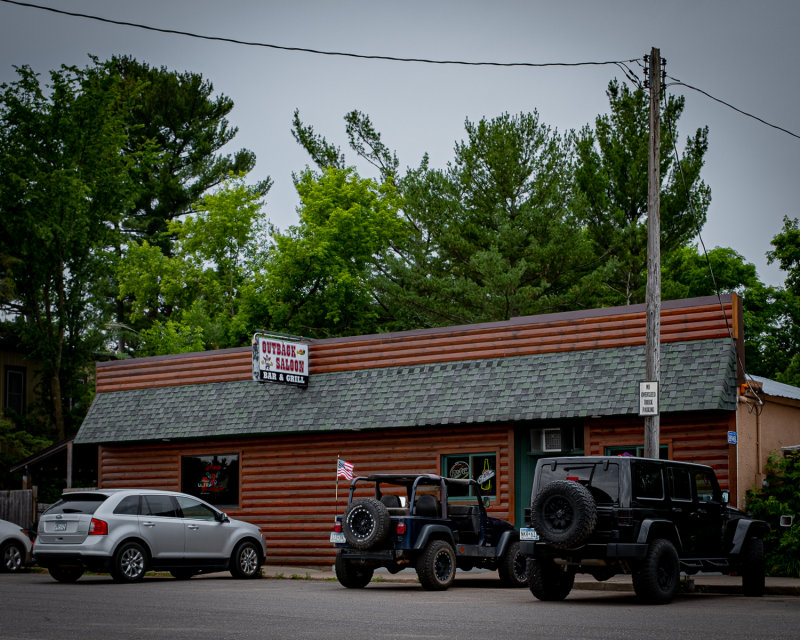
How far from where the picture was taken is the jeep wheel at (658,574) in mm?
14469

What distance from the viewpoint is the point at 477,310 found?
4194cm

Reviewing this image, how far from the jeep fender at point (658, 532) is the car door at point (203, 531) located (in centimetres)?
857

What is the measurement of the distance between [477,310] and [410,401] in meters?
18.3

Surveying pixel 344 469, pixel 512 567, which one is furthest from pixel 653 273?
pixel 344 469

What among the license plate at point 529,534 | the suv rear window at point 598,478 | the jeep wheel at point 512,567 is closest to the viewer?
the suv rear window at point 598,478

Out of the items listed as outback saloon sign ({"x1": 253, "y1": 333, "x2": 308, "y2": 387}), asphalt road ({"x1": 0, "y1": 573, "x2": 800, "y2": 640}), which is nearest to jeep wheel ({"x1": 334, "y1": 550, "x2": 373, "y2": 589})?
asphalt road ({"x1": 0, "y1": 573, "x2": 800, "y2": 640})

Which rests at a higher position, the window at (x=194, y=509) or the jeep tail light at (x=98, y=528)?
the window at (x=194, y=509)

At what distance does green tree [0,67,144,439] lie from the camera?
38.1 meters

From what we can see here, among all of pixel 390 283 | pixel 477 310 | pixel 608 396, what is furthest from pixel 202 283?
pixel 608 396

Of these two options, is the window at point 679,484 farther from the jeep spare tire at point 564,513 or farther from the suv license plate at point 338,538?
the suv license plate at point 338,538

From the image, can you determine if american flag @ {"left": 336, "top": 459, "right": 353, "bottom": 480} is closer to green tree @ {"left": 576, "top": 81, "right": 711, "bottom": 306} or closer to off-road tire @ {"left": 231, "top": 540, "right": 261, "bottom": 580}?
off-road tire @ {"left": 231, "top": 540, "right": 261, "bottom": 580}

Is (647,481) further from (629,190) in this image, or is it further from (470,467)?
(629,190)

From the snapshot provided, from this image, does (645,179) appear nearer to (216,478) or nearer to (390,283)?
A: (390,283)

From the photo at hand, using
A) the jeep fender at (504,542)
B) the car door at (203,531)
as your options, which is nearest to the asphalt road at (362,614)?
the jeep fender at (504,542)
